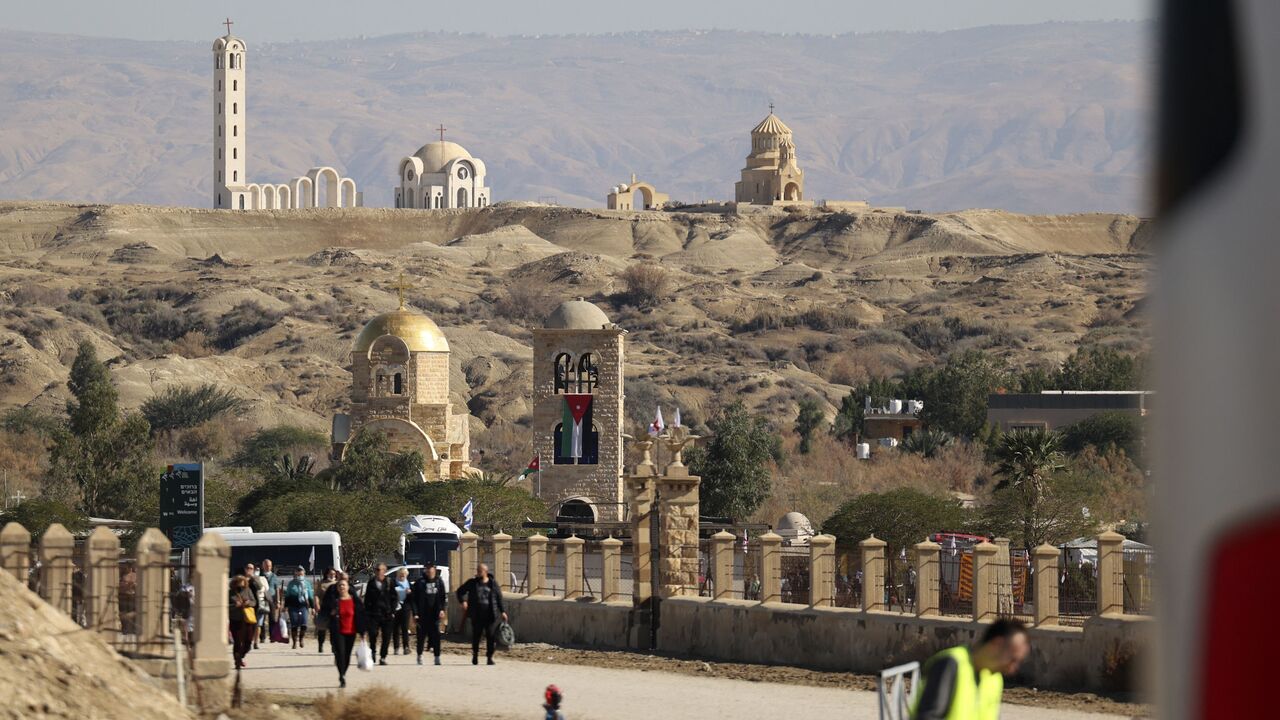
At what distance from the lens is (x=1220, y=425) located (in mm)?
1091

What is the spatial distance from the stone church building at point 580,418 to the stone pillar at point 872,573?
74.4ft

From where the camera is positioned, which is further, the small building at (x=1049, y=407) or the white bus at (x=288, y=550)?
the small building at (x=1049, y=407)

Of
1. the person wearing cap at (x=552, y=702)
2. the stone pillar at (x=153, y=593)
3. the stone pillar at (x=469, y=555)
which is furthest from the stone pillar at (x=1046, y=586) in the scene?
the stone pillar at (x=469, y=555)

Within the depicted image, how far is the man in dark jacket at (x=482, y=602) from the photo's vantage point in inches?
774

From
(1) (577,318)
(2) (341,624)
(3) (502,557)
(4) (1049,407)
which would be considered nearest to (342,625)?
(2) (341,624)

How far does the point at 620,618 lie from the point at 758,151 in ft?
423

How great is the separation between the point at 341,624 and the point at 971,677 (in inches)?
510

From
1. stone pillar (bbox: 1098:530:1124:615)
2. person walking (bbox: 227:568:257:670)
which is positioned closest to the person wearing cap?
person walking (bbox: 227:568:257:670)

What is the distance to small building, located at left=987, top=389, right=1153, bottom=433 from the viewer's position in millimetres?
64500

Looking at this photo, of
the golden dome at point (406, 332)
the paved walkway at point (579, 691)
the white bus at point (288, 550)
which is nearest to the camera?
the paved walkway at point (579, 691)

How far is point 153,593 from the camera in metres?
15.4

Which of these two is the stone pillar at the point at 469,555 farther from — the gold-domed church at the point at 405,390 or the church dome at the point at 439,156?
the church dome at the point at 439,156

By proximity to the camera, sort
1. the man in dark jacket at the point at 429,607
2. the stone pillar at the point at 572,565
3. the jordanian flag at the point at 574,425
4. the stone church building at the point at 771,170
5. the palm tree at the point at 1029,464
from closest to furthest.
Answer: the man in dark jacket at the point at 429,607 → the stone pillar at the point at 572,565 → the palm tree at the point at 1029,464 → the jordanian flag at the point at 574,425 → the stone church building at the point at 771,170

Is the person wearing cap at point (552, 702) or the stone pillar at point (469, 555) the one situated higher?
the stone pillar at point (469, 555)
